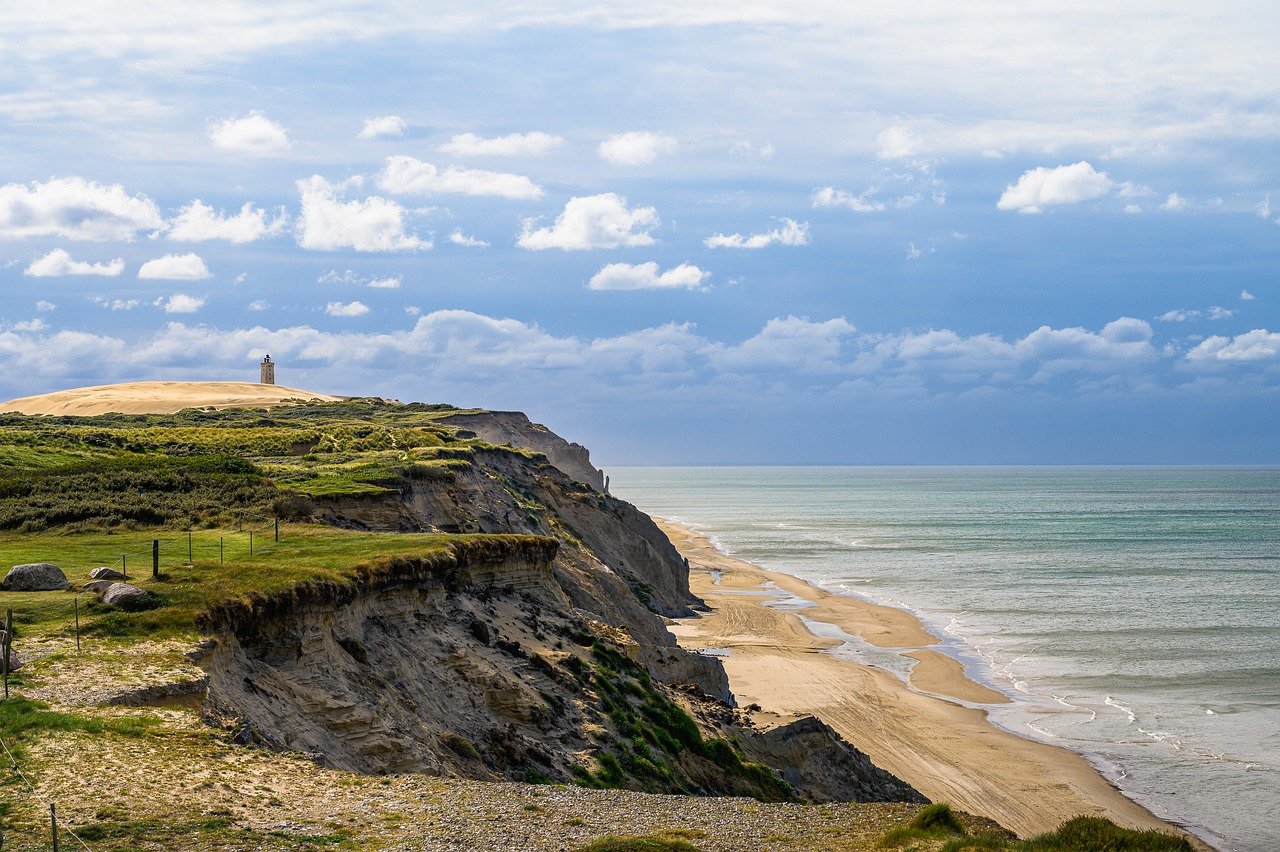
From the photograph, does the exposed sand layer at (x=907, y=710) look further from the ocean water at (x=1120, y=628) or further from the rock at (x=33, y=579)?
the rock at (x=33, y=579)

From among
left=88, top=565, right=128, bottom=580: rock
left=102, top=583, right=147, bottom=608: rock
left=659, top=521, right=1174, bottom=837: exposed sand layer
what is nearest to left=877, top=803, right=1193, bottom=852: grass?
left=659, top=521, right=1174, bottom=837: exposed sand layer

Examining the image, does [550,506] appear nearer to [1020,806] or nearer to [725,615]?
[725,615]

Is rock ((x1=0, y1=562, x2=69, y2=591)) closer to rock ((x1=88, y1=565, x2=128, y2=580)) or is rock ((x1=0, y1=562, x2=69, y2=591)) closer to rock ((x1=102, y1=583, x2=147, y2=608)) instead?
rock ((x1=88, y1=565, x2=128, y2=580))

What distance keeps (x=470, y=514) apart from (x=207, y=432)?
29026mm

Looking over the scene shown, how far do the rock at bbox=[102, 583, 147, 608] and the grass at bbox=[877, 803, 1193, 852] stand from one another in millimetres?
14758

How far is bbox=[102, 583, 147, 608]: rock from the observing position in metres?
21.5

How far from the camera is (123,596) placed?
70.7ft

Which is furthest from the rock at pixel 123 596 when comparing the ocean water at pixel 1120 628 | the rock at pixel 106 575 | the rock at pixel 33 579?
the ocean water at pixel 1120 628

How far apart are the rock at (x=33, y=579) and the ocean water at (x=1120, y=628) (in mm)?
27895

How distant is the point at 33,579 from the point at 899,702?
31.3 metres

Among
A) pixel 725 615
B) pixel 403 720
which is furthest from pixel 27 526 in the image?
pixel 725 615

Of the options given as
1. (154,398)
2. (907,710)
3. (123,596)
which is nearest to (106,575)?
(123,596)

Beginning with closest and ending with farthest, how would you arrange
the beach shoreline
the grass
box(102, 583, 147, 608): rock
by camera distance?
the grass < box(102, 583, 147, 608): rock < the beach shoreline

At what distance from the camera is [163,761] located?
15.2m
